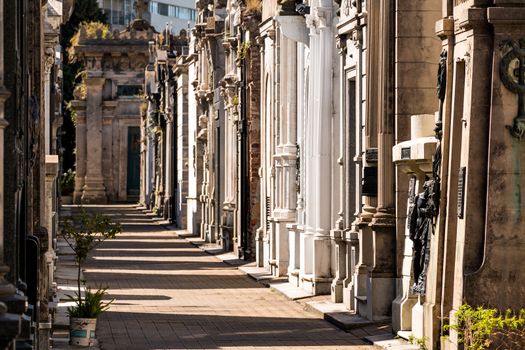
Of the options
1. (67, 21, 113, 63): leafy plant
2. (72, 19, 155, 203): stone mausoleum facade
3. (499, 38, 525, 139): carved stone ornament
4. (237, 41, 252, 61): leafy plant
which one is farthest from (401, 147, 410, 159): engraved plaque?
(67, 21, 113, 63): leafy plant

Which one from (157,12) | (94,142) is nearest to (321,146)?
(94,142)

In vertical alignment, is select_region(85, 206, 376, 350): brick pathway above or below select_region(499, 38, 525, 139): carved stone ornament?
below

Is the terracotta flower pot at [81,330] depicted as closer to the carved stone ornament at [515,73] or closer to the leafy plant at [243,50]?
the carved stone ornament at [515,73]

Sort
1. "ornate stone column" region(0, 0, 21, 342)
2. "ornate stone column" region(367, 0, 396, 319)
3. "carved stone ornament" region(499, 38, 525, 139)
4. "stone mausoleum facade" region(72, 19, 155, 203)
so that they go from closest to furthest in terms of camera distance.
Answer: "ornate stone column" region(0, 0, 21, 342) → "carved stone ornament" region(499, 38, 525, 139) → "ornate stone column" region(367, 0, 396, 319) → "stone mausoleum facade" region(72, 19, 155, 203)

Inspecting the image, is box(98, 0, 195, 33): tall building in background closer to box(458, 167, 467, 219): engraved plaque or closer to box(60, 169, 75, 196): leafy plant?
box(60, 169, 75, 196): leafy plant

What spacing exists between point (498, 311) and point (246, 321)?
7.14 meters

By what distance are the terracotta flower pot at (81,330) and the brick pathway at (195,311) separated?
277mm

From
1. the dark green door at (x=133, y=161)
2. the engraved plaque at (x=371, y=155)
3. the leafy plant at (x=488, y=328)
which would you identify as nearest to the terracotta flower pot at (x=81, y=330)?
the engraved plaque at (x=371, y=155)

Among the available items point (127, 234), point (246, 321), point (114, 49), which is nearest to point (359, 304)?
point (246, 321)

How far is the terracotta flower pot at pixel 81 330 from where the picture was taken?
1877 cm

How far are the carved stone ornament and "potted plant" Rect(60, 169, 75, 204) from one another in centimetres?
6538

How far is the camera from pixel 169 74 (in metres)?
63.4

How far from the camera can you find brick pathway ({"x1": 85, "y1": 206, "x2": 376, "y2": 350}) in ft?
64.0

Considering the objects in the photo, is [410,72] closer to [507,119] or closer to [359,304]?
[359,304]
